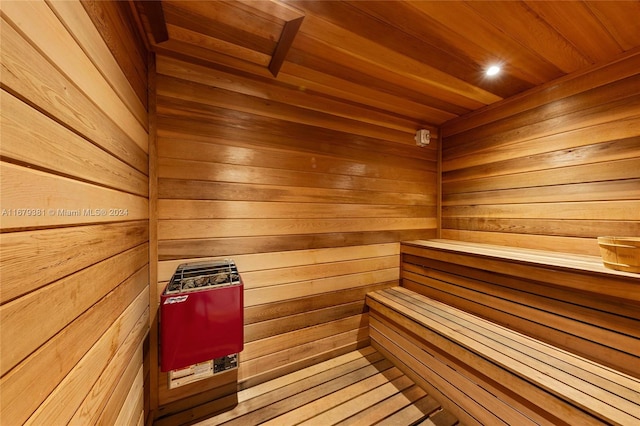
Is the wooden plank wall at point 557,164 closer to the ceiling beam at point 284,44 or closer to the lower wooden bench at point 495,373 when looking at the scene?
the lower wooden bench at point 495,373

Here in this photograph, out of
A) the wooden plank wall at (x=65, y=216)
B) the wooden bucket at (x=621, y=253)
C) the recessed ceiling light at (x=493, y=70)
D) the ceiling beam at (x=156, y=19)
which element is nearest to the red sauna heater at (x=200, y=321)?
the wooden plank wall at (x=65, y=216)

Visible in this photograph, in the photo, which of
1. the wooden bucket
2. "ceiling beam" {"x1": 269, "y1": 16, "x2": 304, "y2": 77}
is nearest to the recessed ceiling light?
the wooden bucket

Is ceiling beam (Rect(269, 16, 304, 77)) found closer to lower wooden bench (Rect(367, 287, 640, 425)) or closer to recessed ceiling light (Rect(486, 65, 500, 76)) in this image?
recessed ceiling light (Rect(486, 65, 500, 76))

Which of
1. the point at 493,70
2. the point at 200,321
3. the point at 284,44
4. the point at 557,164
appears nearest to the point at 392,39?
the point at 284,44

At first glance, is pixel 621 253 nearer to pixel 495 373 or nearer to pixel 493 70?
pixel 495 373

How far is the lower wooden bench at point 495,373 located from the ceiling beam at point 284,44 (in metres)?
2.24

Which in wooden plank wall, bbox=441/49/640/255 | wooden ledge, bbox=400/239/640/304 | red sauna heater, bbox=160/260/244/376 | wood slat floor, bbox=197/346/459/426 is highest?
wooden plank wall, bbox=441/49/640/255

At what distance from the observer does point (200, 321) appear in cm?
133

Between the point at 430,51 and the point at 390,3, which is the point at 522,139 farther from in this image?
the point at 390,3

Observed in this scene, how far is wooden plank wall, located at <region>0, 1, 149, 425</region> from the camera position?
495 mm

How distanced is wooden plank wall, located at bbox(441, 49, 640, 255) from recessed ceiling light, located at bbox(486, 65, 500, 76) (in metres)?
0.55

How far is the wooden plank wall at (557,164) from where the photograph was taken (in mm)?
1678

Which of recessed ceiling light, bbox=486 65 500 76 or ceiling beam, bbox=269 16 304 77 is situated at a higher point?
recessed ceiling light, bbox=486 65 500 76

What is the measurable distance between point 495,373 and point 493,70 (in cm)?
221
